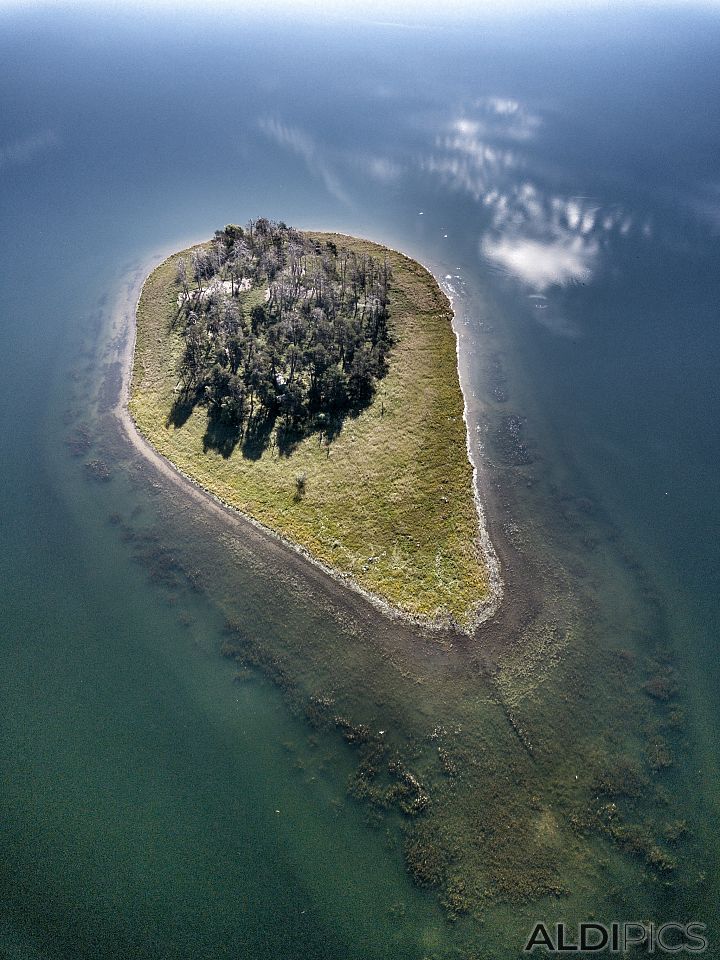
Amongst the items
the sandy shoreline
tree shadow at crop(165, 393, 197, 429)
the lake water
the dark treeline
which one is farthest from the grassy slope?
the lake water

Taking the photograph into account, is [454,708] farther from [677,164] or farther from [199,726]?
[677,164]

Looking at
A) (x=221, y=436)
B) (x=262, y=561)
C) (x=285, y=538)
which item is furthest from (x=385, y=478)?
(x=221, y=436)

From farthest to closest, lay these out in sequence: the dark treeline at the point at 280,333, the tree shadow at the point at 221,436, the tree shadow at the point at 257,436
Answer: the dark treeline at the point at 280,333 → the tree shadow at the point at 221,436 → the tree shadow at the point at 257,436

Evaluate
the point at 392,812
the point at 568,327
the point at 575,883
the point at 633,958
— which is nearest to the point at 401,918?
the point at 392,812

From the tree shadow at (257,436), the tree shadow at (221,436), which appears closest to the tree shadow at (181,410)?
the tree shadow at (221,436)

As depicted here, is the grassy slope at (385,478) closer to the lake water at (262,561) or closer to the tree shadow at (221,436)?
the tree shadow at (221,436)

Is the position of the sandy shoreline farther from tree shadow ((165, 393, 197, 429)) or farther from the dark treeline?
the dark treeline
